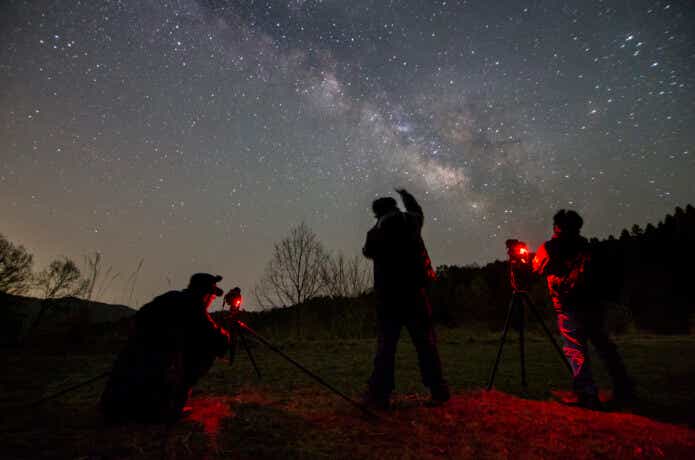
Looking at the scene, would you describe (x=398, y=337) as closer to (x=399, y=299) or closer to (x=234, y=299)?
(x=399, y=299)

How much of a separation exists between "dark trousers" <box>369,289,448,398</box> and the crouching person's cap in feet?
5.67

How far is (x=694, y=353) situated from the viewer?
25.1 ft

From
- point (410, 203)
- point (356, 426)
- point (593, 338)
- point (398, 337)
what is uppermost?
point (410, 203)

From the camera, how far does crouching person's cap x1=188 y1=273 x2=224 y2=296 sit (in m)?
3.23

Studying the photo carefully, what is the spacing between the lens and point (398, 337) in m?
3.34

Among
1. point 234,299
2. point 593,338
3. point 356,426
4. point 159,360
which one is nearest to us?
point 356,426

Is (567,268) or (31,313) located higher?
(31,313)

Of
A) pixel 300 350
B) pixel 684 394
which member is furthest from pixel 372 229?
pixel 300 350

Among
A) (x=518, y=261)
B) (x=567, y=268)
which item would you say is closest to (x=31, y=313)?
(x=518, y=261)

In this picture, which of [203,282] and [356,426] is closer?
[356,426]

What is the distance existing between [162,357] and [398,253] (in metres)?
2.43

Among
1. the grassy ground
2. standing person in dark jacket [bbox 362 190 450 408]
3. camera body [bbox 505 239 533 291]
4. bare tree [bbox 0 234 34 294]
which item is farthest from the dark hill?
camera body [bbox 505 239 533 291]

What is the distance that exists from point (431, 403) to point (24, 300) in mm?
30275

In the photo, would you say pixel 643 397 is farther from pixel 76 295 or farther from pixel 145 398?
pixel 76 295
